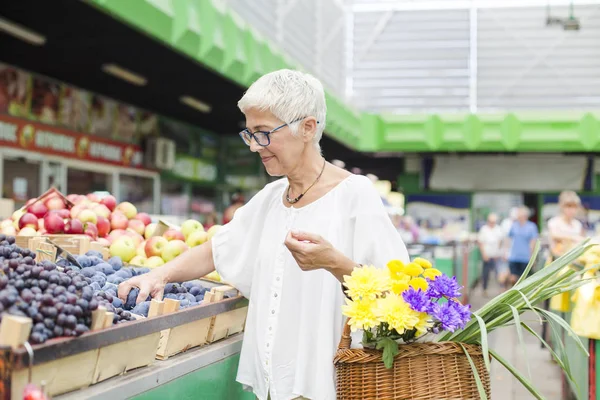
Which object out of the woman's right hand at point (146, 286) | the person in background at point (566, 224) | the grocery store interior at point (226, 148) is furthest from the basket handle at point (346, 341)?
the person in background at point (566, 224)

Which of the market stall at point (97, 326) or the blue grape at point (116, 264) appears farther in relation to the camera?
the blue grape at point (116, 264)

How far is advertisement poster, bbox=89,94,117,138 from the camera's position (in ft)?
31.9

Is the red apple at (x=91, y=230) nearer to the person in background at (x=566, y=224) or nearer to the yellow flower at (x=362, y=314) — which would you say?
the yellow flower at (x=362, y=314)

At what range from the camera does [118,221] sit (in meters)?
4.16

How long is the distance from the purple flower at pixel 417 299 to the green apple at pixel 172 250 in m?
2.06

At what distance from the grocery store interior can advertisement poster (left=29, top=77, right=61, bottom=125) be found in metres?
0.03

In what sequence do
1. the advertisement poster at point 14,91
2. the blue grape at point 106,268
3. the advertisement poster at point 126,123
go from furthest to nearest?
the advertisement poster at point 126,123
the advertisement poster at point 14,91
the blue grape at point 106,268

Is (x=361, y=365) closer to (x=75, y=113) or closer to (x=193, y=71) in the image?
(x=193, y=71)

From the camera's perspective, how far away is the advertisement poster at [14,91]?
7781 millimetres

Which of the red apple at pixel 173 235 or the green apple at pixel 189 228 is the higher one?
the green apple at pixel 189 228

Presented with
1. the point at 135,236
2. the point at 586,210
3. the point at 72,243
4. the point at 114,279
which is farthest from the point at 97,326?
the point at 586,210

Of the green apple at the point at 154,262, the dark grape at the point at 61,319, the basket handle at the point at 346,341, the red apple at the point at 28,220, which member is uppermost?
the red apple at the point at 28,220

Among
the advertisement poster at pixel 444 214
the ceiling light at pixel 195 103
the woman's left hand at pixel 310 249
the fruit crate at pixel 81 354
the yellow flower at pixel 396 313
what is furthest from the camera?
the advertisement poster at pixel 444 214

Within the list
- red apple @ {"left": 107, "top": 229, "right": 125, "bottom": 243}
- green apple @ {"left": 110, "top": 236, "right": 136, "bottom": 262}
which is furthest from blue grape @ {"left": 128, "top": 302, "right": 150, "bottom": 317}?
red apple @ {"left": 107, "top": 229, "right": 125, "bottom": 243}
